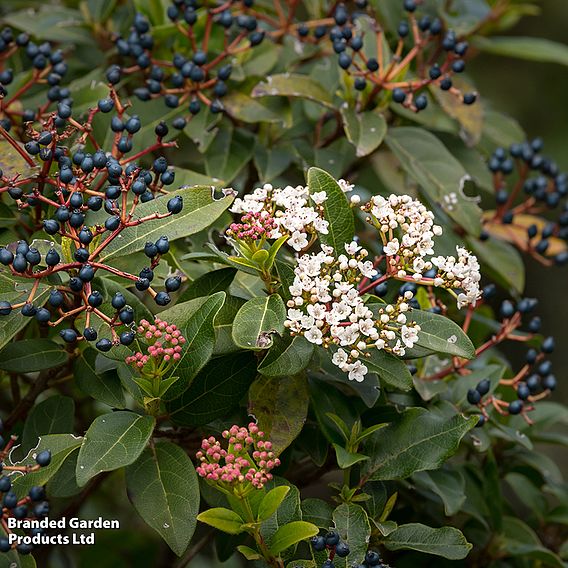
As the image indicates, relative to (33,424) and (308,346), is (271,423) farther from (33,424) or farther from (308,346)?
(33,424)

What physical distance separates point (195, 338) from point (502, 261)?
45.1 inches

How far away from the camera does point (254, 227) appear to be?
1527 mm

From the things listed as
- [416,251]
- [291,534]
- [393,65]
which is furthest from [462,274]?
[393,65]

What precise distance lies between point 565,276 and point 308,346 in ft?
16.0

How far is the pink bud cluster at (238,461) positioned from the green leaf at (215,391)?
15 centimetres

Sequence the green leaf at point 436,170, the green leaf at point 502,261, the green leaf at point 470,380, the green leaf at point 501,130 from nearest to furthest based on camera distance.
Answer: the green leaf at point 470,380
the green leaf at point 436,170
the green leaf at point 502,261
the green leaf at point 501,130

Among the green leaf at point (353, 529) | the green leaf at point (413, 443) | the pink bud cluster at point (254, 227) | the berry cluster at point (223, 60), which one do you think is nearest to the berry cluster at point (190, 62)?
the berry cluster at point (223, 60)

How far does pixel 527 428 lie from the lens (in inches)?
85.0

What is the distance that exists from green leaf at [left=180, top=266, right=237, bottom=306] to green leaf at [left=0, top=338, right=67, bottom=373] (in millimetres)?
285

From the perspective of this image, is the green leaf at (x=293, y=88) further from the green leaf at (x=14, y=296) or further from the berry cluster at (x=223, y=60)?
the green leaf at (x=14, y=296)

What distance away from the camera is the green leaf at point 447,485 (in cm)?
174

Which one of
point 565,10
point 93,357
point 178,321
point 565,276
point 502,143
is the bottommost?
point 565,276

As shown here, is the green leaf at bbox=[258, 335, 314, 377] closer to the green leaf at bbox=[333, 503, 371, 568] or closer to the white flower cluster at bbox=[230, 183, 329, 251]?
the white flower cluster at bbox=[230, 183, 329, 251]

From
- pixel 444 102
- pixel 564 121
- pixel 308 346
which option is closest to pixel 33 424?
pixel 308 346
